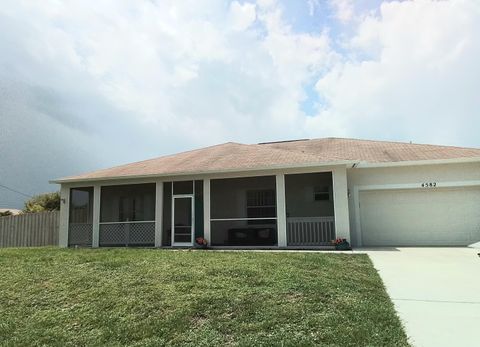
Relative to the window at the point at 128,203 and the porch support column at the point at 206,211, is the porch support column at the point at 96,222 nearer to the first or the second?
the window at the point at 128,203

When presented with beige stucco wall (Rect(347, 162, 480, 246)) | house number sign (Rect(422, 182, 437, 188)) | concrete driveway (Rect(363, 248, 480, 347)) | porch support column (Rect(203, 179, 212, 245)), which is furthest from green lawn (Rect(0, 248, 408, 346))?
house number sign (Rect(422, 182, 437, 188))

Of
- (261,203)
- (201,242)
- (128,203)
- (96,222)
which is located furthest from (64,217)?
(261,203)

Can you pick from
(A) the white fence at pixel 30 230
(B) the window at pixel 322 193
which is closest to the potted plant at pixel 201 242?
(B) the window at pixel 322 193

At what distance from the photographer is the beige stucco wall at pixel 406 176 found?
14680 mm

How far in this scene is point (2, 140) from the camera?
37531mm

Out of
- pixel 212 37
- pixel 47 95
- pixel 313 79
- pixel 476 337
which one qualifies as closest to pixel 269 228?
pixel 313 79

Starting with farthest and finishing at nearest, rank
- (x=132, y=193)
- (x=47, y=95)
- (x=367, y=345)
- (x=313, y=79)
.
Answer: (x=47, y=95) → (x=132, y=193) → (x=313, y=79) → (x=367, y=345)

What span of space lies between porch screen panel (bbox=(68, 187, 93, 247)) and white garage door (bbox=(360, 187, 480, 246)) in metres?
11.8

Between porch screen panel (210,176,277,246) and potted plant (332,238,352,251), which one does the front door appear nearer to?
porch screen panel (210,176,277,246)

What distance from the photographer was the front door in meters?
16.4

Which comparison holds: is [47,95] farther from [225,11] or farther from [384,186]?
[384,186]

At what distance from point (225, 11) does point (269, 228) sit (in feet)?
27.7

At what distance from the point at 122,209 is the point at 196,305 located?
14979 mm

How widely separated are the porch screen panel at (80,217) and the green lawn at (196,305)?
932 centimetres
